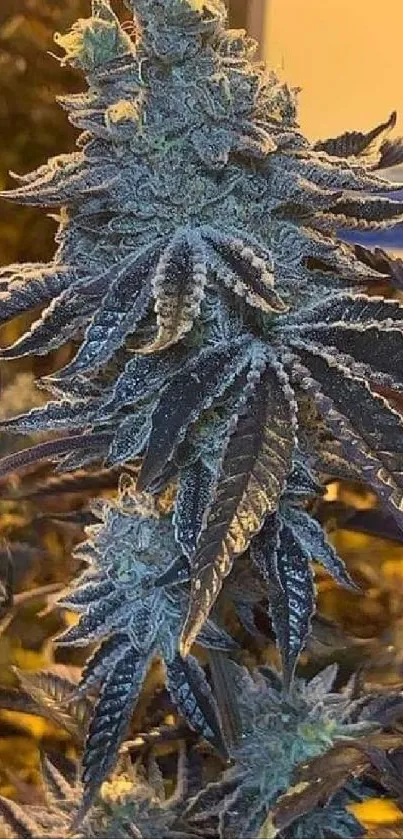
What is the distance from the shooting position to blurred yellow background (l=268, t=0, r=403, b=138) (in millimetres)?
1219

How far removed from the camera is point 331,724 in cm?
57

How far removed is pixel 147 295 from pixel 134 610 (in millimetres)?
171

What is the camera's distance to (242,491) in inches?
15.4

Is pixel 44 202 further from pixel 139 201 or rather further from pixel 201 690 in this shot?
pixel 201 690

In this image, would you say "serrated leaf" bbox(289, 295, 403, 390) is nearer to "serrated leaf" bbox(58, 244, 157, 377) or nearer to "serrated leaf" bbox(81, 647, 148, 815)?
"serrated leaf" bbox(58, 244, 157, 377)

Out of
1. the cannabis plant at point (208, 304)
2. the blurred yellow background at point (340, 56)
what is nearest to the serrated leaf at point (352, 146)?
the cannabis plant at point (208, 304)

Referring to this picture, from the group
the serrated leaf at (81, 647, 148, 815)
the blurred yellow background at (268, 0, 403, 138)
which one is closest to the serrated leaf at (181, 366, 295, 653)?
the serrated leaf at (81, 647, 148, 815)

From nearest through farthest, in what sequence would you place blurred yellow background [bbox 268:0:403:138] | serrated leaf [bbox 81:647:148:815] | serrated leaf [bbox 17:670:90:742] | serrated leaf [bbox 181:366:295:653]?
1. serrated leaf [bbox 181:366:295:653]
2. serrated leaf [bbox 81:647:148:815]
3. serrated leaf [bbox 17:670:90:742]
4. blurred yellow background [bbox 268:0:403:138]

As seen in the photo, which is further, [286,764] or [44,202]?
[286,764]

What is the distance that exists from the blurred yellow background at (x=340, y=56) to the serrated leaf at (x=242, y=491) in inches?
34.5

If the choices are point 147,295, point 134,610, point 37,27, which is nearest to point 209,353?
point 147,295

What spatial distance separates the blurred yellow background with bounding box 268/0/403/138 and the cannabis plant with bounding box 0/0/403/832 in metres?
0.78

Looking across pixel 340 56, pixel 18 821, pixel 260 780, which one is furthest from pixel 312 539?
pixel 340 56

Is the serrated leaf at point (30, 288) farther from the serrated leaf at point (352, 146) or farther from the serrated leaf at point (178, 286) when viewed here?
the serrated leaf at point (352, 146)
